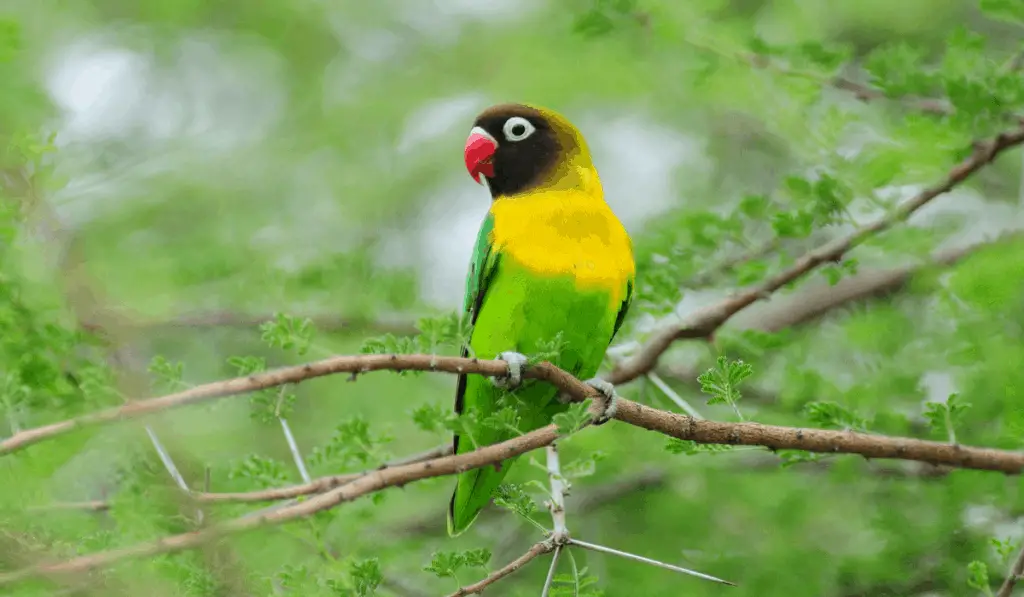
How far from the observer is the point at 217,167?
6949 millimetres

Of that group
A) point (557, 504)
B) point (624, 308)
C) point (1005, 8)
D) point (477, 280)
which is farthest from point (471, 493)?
point (1005, 8)

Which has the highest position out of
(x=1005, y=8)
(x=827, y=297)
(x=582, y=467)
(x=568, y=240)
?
(x=1005, y=8)

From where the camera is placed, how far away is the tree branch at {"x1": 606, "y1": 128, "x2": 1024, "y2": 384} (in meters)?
3.28

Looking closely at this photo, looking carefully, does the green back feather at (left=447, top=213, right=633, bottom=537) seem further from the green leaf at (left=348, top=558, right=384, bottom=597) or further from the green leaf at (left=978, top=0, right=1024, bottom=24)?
the green leaf at (left=978, top=0, right=1024, bottom=24)

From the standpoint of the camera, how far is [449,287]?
622 centimetres

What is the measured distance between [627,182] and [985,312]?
194 inches

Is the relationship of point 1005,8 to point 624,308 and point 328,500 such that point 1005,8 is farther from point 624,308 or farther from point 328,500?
point 328,500

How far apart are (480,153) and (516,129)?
0.58 ft

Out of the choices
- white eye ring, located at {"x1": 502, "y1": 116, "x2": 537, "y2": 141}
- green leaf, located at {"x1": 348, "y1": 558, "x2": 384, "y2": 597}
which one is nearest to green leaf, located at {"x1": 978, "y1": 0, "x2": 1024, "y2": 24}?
white eye ring, located at {"x1": 502, "y1": 116, "x2": 537, "y2": 141}

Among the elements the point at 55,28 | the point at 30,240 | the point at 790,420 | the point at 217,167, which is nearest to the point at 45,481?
the point at 30,240

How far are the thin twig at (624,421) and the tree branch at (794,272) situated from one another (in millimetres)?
864

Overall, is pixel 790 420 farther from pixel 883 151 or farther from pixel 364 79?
pixel 364 79

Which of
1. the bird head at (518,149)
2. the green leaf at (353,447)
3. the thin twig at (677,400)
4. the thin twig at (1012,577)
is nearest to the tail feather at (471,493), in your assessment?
the green leaf at (353,447)

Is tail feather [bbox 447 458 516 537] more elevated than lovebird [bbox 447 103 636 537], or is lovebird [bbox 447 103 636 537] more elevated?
lovebird [bbox 447 103 636 537]
